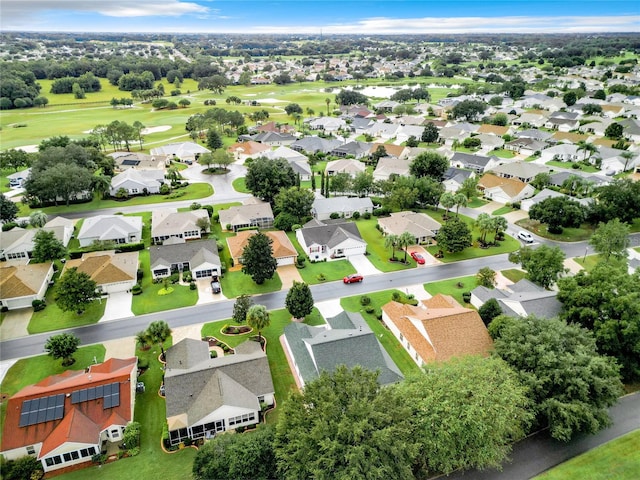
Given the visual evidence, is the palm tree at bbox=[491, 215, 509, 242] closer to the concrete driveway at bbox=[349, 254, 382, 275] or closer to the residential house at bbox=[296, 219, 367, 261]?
the residential house at bbox=[296, 219, 367, 261]

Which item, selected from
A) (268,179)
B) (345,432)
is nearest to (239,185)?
(268,179)

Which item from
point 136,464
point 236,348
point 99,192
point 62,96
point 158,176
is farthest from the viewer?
point 62,96

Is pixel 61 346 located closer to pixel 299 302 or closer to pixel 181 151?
pixel 299 302

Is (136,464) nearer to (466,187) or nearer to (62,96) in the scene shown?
(466,187)

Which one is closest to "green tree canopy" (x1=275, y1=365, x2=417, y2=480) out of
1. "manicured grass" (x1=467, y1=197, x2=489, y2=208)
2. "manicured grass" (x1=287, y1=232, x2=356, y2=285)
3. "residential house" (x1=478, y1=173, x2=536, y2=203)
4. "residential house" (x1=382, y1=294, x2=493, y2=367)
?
"residential house" (x1=382, y1=294, x2=493, y2=367)

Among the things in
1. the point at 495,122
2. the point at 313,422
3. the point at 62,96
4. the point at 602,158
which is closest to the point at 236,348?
the point at 313,422

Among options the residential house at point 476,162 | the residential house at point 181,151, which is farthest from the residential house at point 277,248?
the residential house at point 476,162

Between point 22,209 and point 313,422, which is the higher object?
point 313,422
